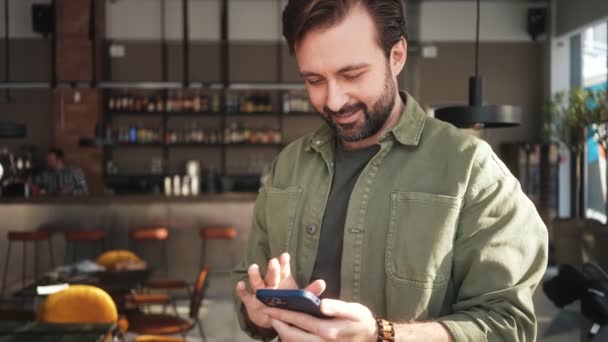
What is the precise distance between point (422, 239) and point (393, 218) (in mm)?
76

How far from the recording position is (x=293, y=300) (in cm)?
104

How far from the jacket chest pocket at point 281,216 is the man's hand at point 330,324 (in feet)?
1.14

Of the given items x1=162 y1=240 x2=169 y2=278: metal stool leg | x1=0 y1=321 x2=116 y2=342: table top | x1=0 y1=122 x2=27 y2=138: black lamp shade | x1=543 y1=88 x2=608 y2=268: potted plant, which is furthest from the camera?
x1=162 y1=240 x2=169 y2=278: metal stool leg

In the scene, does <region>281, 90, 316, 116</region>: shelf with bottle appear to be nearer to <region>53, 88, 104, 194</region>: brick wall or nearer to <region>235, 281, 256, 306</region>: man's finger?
<region>53, 88, 104, 194</region>: brick wall

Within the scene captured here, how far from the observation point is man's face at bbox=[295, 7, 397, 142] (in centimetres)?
127

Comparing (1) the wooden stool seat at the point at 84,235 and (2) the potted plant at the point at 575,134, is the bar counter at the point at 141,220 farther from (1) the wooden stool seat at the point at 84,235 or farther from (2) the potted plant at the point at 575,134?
(2) the potted plant at the point at 575,134

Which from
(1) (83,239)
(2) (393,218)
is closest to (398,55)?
(2) (393,218)

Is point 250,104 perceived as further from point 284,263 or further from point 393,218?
point 284,263

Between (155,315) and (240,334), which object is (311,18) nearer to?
(155,315)

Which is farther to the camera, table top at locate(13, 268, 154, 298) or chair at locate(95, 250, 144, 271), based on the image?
chair at locate(95, 250, 144, 271)

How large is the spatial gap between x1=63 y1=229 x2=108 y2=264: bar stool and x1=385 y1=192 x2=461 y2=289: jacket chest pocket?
586cm

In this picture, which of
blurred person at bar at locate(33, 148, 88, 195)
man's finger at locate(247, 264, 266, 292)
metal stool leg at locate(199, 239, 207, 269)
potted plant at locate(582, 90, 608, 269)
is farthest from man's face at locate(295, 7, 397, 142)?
blurred person at bar at locate(33, 148, 88, 195)

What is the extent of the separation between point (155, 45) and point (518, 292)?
8.95 metres

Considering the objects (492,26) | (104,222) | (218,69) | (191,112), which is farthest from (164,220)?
(492,26)
